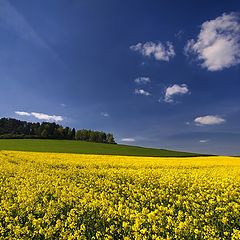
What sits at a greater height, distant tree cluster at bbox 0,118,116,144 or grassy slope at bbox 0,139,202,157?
distant tree cluster at bbox 0,118,116,144

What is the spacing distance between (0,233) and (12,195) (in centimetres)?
433

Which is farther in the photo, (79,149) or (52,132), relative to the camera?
(52,132)

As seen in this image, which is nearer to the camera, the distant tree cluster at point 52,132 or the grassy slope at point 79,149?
the grassy slope at point 79,149

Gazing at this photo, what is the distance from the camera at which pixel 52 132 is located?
118188 mm

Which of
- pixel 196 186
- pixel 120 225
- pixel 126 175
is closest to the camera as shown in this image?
pixel 120 225

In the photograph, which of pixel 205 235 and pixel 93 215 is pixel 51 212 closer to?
pixel 93 215

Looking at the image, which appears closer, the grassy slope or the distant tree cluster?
the grassy slope

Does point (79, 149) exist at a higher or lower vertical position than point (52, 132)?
lower

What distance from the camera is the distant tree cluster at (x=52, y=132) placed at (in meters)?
117

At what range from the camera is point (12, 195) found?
39.8ft

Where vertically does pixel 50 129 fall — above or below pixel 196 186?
above

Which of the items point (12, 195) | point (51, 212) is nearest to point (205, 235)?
point (51, 212)

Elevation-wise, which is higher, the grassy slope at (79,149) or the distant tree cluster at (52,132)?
the distant tree cluster at (52,132)

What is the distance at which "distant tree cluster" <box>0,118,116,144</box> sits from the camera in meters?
117
